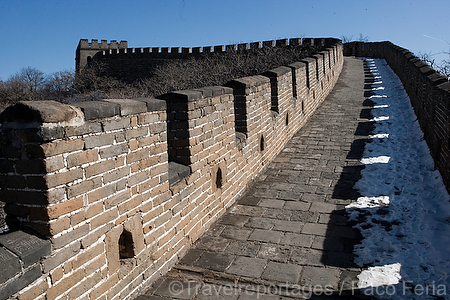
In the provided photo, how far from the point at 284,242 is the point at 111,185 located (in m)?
1.95

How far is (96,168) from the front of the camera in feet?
8.93

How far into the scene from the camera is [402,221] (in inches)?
173

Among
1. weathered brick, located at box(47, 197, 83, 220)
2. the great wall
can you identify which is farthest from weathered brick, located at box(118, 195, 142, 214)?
weathered brick, located at box(47, 197, 83, 220)

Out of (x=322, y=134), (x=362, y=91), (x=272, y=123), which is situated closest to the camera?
(x=272, y=123)

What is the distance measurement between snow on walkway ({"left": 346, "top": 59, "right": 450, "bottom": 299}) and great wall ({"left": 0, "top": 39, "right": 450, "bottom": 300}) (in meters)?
0.50

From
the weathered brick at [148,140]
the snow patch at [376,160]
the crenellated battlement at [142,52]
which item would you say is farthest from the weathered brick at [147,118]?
the crenellated battlement at [142,52]

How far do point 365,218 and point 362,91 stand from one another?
9884mm

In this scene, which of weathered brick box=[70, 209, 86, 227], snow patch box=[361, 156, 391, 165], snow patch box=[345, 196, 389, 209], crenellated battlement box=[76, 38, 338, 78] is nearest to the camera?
weathered brick box=[70, 209, 86, 227]

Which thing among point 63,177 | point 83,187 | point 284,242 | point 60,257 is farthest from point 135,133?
point 284,242

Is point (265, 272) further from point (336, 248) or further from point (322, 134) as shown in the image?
point (322, 134)

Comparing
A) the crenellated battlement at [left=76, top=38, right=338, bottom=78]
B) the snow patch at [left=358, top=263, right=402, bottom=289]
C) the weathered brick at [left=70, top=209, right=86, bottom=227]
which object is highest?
the crenellated battlement at [left=76, top=38, right=338, bottom=78]

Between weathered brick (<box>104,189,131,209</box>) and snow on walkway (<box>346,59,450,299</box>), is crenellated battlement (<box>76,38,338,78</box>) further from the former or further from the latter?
weathered brick (<box>104,189,131,209</box>)

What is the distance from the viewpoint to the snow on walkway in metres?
3.25

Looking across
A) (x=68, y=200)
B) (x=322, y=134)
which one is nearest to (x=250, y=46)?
(x=322, y=134)
